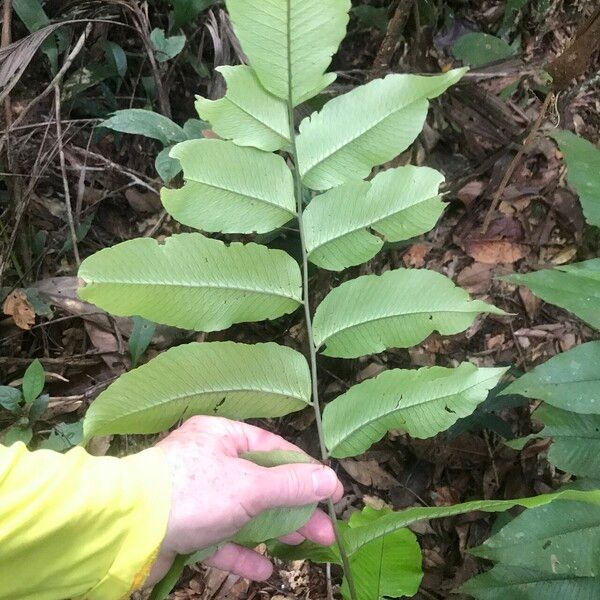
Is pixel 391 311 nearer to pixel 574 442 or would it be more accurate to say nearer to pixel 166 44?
pixel 574 442

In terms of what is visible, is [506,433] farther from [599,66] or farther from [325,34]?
[599,66]

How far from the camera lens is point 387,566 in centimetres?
118

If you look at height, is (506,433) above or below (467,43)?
below

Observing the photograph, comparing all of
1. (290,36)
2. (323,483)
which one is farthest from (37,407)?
(290,36)

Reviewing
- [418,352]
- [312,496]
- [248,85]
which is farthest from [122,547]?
[418,352]

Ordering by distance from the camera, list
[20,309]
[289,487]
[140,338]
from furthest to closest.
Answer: [20,309], [140,338], [289,487]

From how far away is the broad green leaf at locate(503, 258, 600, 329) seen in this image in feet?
3.56

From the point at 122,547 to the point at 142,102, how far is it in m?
1.42

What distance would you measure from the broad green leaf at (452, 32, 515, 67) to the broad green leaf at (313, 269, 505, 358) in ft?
3.91

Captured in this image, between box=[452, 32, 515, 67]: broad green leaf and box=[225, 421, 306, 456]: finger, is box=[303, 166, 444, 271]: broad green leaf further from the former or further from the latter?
box=[452, 32, 515, 67]: broad green leaf

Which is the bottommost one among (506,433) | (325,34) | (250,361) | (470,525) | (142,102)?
(470,525)

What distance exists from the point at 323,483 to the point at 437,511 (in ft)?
0.62

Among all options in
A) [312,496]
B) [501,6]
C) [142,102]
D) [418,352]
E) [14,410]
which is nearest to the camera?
[312,496]

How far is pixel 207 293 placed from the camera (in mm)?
868
